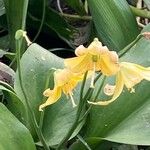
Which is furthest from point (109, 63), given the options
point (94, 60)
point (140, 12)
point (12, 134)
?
point (140, 12)

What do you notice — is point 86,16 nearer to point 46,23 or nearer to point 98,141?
point 46,23

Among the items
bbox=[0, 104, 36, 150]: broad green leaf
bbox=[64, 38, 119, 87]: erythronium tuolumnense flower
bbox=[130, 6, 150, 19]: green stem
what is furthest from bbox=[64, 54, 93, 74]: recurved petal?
bbox=[130, 6, 150, 19]: green stem

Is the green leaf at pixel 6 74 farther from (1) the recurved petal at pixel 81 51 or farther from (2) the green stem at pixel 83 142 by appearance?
(1) the recurved petal at pixel 81 51

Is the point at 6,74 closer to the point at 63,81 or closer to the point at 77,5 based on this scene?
the point at 63,81

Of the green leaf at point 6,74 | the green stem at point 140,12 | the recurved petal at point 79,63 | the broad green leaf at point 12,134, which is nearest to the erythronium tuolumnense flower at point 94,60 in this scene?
the recurved petal at point 79,63

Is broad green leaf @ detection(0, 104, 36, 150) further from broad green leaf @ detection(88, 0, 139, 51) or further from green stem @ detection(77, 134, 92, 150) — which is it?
broad green leaf @ detection(88, 0, 139, 51)

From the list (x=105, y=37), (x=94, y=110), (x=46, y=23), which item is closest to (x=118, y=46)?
(x=105, y=37)
